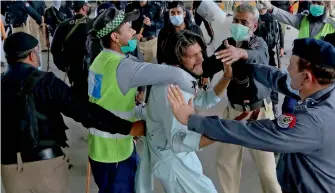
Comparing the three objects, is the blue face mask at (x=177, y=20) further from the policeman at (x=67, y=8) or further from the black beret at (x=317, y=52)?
the policeman at (x=67, y=8)

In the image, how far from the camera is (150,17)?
6555 mm

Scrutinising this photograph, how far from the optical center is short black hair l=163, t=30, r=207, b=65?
2.21 m

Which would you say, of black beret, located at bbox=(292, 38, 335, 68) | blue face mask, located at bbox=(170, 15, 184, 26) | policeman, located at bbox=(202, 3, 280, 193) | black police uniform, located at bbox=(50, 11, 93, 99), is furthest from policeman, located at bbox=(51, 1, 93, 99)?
black beret, located at bbox=(292, 38, 335, 68)

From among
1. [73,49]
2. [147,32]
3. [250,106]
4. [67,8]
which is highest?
[250,106]

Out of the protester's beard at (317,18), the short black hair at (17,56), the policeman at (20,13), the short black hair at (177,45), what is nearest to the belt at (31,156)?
the short black hair at (17,56)

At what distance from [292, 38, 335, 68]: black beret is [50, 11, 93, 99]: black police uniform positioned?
279 centimetres

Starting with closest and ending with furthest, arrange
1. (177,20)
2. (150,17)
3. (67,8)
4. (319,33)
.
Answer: (319,33) → (177,20) → (150,17) → (67,8)

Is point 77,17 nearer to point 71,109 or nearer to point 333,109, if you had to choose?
point 71,109

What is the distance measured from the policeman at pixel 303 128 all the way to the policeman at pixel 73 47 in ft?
8.73

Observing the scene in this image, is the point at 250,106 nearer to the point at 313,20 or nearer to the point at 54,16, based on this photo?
the point at 313,20

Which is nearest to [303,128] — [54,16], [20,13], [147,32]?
[147,32]

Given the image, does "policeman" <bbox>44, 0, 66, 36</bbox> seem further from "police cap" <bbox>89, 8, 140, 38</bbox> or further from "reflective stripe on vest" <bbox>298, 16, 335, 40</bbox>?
"police cap" <bbox>89, 8, 140, 38</bbox>

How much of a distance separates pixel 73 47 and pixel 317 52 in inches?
121

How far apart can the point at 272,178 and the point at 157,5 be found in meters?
4.19
